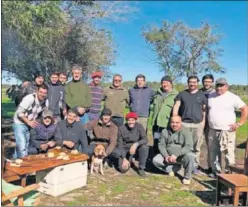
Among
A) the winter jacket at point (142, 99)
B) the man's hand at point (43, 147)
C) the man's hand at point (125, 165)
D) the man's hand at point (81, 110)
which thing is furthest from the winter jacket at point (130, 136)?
the man's hand at point (43, 147)

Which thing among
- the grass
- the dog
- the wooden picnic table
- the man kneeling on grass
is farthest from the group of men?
the wooden picnic table

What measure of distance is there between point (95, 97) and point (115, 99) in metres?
0.35

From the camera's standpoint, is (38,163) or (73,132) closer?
(38,163)

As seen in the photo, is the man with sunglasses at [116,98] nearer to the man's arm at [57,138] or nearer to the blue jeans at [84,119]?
the blue jeans at [84,119]

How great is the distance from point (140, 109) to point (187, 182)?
157 cm

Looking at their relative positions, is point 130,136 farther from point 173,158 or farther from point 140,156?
point 173,158

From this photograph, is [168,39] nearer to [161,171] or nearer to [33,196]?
[161,171]

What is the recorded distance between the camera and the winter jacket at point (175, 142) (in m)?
5.82

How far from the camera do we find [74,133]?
5.80 meters

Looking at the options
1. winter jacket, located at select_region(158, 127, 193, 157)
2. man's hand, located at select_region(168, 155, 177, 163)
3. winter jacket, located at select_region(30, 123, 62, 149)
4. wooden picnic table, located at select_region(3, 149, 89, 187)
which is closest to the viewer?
wooden picnic table, located at select_region(3, 149, 89, 187)

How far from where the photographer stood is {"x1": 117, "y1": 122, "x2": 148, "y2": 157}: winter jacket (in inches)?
241

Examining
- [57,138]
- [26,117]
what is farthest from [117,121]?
[26,117]

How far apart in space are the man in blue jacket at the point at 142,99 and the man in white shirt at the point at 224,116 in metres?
1.08

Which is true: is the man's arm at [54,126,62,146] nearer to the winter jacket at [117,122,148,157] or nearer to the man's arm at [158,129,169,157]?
the winter jacket at [117,122,148,157]
